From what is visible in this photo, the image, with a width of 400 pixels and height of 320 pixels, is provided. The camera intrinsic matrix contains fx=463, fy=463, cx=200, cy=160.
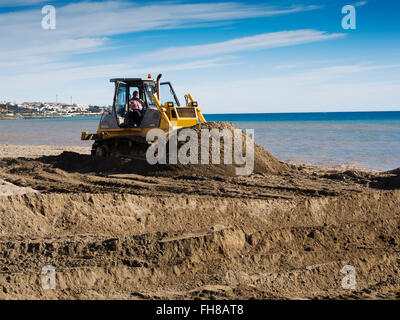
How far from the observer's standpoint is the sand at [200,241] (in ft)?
17.3

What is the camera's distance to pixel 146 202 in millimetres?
8695

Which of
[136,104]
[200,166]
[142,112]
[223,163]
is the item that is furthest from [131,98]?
[223,163]

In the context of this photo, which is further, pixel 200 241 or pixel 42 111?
pixel 42 111

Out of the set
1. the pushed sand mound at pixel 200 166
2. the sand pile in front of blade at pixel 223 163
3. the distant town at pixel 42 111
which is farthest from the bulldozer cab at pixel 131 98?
the distant town at pixel 42 111

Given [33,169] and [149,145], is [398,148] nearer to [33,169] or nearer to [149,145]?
[149,145]

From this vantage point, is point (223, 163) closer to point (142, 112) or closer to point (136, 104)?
point (142, 112)

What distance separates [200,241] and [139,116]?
9.51 meters

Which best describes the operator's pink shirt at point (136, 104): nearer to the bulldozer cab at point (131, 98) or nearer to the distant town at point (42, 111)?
the bulldozer cab at point (131, 98)

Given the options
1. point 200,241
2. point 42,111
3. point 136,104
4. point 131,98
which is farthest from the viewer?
point 42,111

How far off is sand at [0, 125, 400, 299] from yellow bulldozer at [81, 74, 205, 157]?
11.3 feet

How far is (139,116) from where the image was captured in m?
15.2

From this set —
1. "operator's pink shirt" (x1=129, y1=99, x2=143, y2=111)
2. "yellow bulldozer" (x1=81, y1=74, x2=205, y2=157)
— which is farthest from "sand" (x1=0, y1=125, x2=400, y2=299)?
"operator's pink shirt" (x1=129, y1=99, x2=143, y2=111)
